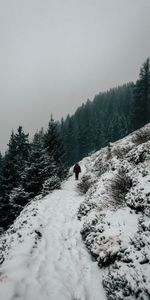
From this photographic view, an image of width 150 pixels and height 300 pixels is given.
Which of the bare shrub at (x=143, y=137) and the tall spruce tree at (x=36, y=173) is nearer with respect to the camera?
the bare shrub at (x=143, y=137)

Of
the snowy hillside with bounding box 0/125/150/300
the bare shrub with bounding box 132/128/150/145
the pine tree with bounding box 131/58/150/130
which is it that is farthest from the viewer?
the pine tree with bounding box 131/58/150/130

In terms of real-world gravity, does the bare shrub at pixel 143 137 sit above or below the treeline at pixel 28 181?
above

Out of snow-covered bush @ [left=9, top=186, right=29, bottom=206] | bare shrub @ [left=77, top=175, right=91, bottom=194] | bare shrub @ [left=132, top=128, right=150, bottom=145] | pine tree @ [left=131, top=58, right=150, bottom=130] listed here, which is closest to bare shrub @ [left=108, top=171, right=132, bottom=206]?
bare shrub @ [left=132, top=128, right=150, bottom=145]

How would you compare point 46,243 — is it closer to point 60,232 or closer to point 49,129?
point 60,232

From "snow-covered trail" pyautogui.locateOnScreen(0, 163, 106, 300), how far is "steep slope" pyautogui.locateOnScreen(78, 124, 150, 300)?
0.39 m

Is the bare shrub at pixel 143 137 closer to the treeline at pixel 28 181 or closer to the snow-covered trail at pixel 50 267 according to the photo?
the treeline at pixel 28 181

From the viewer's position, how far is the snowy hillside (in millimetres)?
4656

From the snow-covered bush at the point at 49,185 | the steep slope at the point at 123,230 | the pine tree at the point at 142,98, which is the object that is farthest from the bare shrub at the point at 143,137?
the pine tree at the point at 142,98

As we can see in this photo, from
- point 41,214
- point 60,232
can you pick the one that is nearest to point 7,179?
point 41,214

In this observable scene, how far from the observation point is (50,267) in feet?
19.7

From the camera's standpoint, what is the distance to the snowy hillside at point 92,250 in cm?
466

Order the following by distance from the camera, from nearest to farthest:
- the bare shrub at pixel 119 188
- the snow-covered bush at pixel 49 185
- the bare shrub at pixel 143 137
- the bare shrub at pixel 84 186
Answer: the bare shrub at pixel 119 188 < the bare shrub at pixel 143 137 < the bare shrub at pixel 84 186 < the snow-covered bush at pixel 49 185

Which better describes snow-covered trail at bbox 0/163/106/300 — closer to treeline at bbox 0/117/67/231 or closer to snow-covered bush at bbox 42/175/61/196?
snow-covered bush at bbox 42/175/61/196

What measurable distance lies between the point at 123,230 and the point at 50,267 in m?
2.18
